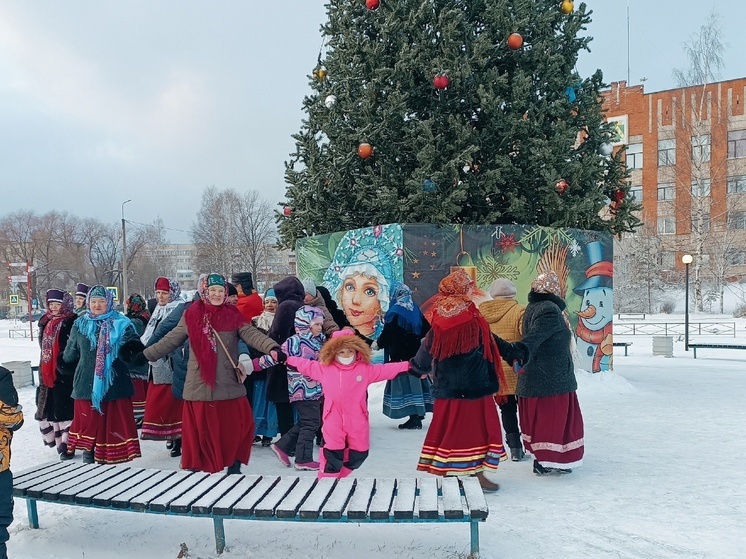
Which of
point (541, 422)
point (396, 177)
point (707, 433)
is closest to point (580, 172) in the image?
point (396, 177)

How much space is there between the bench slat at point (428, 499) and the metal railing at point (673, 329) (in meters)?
23.2

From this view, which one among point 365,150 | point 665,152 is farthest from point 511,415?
point 665,152

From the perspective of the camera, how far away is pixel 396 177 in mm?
10422

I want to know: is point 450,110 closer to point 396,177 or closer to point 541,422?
point 396,177

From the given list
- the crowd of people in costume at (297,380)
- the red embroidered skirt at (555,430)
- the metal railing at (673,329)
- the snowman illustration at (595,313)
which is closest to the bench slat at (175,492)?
the crowd of people in costume at (297,380)

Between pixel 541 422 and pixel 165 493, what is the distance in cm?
336

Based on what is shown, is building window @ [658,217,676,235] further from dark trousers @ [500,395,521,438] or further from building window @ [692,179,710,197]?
dark trousers @ [500,395,521,438]

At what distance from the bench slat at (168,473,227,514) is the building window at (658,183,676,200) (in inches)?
1662

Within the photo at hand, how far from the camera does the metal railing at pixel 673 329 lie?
80.6 feet

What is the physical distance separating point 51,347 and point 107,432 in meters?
1.38

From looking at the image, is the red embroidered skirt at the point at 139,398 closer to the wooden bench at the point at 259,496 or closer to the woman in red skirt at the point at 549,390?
the wooden bench at the point at 259,496

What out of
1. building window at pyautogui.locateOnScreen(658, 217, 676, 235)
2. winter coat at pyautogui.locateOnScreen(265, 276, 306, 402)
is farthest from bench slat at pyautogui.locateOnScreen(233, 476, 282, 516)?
building window at pyautogui.locateOnScreen(658, 217, 676, 235)

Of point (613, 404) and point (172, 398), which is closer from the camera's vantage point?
point (172, 398)

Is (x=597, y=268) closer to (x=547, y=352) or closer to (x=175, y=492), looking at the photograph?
(x=547, y=352)
